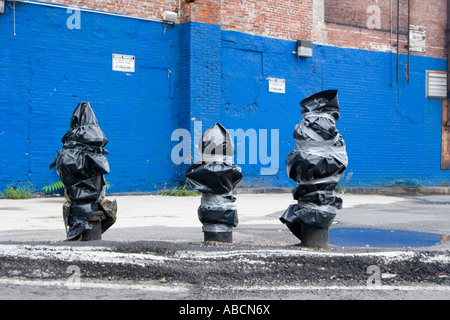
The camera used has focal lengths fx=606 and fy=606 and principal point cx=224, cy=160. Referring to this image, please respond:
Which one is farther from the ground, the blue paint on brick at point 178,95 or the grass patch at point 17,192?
the blue paint on brick at point 178,95

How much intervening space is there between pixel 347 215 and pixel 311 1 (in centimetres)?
828

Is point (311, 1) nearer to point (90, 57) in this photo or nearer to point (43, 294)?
point (90, 57)

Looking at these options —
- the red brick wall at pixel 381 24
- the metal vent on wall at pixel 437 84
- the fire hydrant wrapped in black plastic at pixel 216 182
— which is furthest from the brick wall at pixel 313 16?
the fire hydrant wrapped in black plastic at pixel 216 182

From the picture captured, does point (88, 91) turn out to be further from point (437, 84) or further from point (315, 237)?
point (437, 84)

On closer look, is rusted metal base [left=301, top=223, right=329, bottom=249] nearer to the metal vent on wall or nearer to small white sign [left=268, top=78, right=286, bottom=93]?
small white sign [left=268, top=78, right=286, bottom=93]

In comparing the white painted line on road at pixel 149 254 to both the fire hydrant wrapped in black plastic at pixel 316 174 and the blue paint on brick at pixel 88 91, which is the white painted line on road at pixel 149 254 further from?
the blue paint on brick at pixel 88 91

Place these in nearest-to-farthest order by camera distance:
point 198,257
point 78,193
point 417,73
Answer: point 198,257 < point 78,193 < point 417,73

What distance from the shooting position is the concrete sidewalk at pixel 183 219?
6.99 metres

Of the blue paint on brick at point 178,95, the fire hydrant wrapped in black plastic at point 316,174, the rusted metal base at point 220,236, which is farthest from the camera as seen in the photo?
the blue paint on brick at point 178,95

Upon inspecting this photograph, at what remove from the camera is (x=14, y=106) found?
12.3 m

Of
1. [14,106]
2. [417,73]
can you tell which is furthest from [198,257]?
[417,73]

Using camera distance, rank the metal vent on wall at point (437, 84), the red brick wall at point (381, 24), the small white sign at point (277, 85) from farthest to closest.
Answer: the metal vent on wall at point (437, 84)
the red brick wall at point (381, 24)
the small white sign at point (277, 85)

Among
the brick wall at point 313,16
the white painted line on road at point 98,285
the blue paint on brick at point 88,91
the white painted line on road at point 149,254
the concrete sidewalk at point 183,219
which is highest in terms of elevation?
the brick wall at point 313,16

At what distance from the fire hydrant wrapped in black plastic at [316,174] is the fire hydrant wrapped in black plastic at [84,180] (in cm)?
172
